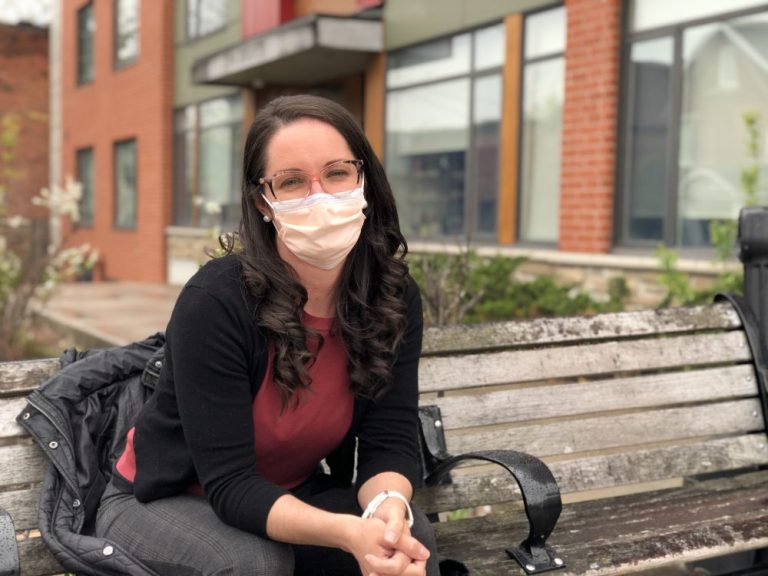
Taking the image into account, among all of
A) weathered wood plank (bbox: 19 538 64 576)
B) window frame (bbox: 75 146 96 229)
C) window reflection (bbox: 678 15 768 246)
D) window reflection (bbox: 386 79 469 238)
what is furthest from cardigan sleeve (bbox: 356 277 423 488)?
window frame (bbox: 75 146 96 229)

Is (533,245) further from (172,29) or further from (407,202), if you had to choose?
(172,29)

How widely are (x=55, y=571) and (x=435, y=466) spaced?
3.70 feet

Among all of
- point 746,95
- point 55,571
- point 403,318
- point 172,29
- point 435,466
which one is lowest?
point 55,571

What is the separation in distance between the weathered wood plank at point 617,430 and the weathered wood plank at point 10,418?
1.32 m

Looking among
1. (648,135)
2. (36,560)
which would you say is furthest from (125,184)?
(36,560)

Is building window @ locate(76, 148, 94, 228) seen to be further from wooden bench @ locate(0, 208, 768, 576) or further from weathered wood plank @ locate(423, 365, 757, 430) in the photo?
weathered wood plank @ locate(423, 365, 757, 430)

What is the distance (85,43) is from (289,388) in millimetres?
20452

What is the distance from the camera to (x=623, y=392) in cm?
337

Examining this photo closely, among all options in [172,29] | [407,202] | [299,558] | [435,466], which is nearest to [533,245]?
[407,202]

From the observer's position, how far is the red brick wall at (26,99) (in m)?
24.0

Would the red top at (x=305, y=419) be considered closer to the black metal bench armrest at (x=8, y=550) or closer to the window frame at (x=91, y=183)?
the black metal bench armrest at (x=8, y=550)

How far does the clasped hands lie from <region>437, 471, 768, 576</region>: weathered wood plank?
0.49 meters

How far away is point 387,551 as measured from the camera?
208 centimetres

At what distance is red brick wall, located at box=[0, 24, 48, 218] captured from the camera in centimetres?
2402
